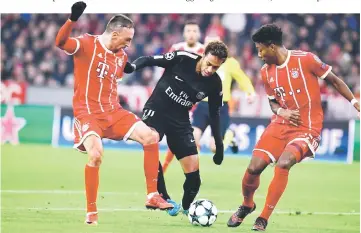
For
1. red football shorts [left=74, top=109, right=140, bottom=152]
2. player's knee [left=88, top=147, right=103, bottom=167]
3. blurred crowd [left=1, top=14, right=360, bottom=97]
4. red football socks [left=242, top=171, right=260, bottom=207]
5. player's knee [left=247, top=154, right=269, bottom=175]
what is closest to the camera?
player's knee [left=88, top=147, right=103, bottom=167]

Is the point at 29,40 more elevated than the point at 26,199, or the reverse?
the point at 29,40

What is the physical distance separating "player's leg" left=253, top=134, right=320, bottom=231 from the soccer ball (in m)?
0.50

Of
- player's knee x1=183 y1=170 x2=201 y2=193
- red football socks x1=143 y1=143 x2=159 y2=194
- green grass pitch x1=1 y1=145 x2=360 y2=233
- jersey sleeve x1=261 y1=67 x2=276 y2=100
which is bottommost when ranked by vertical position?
green grass pitch x1=1 y1=145 x2=360 y2=233

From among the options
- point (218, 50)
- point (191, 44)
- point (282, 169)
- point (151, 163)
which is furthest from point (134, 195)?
point (218, 50)

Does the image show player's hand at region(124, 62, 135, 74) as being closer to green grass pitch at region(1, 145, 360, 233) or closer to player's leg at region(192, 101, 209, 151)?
green grass pitch at region(1, 145, 360, 233)

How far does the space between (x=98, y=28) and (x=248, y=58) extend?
469cm

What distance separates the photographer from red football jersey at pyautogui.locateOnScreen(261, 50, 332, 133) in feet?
31.1

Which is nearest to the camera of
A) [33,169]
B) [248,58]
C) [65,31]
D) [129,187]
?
[65,31]

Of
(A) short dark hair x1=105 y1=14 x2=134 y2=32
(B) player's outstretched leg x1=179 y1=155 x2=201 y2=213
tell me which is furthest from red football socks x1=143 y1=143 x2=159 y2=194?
(A) short dark hair x1=105 y1=14 x2=134 y2=32

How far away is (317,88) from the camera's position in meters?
9.64

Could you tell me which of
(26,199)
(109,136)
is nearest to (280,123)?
(109,136)

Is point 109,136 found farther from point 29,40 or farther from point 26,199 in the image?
point 29,40

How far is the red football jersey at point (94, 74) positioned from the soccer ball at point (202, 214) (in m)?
1.39
